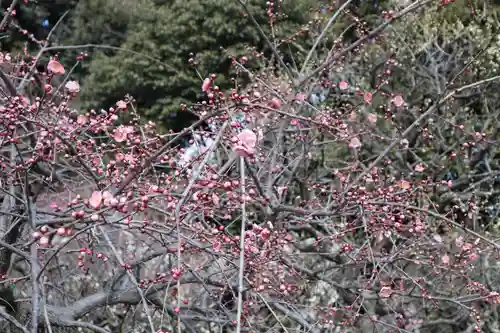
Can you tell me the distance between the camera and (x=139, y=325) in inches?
134

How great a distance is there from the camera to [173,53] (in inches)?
333

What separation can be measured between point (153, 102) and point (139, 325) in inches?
230

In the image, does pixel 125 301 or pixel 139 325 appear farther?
pixel 139 325

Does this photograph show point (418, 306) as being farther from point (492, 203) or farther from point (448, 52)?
point (448, 52)

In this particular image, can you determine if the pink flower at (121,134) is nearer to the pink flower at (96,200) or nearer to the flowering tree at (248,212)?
the flowering tree at (248,212)

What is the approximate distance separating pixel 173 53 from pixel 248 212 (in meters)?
6.14

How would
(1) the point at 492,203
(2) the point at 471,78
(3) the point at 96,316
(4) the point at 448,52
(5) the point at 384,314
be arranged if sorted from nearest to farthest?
(3) the point at 96,316 < (5) the point at 384,314 < (1) the point at 492,203 < (2) the point at 471,78 < (4) the point at 448,52

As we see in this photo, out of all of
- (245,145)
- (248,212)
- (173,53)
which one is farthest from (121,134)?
(173,53)

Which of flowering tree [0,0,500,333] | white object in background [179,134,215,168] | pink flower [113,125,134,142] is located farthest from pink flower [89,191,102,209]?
pink flower [113,125,134,142]

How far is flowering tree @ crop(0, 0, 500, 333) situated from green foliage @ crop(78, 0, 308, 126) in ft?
10.4

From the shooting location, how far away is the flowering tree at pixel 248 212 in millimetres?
1559

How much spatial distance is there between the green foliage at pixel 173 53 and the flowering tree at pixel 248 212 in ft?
10.4

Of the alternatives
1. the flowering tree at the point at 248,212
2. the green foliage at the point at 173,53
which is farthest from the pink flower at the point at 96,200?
the green foliage at the point at 173,53

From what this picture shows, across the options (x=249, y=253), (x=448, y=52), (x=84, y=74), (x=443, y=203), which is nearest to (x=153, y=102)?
(x=84, y=74)
